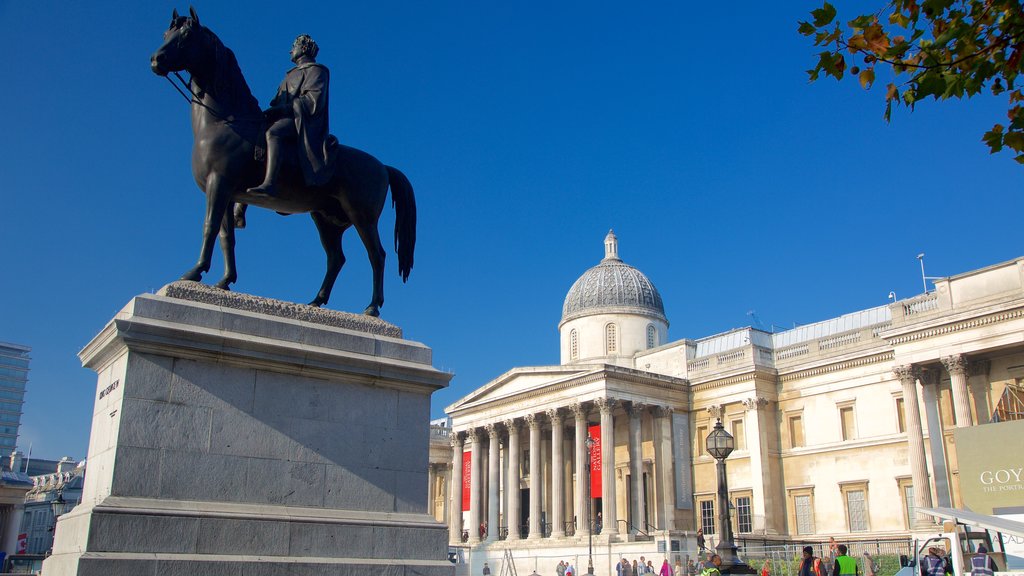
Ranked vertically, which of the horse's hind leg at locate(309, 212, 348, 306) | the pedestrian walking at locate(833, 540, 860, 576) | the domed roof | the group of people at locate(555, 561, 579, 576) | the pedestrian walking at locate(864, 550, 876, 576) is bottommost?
the group of people at locate(555, 561, 579, 576)

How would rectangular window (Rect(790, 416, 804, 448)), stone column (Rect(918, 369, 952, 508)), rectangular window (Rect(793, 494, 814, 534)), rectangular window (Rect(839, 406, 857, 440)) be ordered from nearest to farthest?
stone column (Rect(918, 369, 952, 508)) < rectangular window (Rect(839, 406, 857, 440)) < rectangular window (Rect(793, 494, 814, 534)) < rectangular window (Rect(790, 416, 804, 448))

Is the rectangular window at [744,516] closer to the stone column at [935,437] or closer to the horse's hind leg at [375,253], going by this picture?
the stone column at [935,437]

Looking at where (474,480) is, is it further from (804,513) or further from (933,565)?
(933,565)

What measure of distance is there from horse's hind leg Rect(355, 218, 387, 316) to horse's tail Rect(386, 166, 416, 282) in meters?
0.51

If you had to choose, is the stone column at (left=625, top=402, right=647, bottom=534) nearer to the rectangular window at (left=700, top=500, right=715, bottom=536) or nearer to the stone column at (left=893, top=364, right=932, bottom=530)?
the rectangular window at (left=700, top=500, right=715, bottom=536)

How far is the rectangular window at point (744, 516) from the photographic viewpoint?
48.5m

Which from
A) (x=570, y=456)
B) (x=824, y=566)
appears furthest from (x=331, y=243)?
(x=570, y=456)

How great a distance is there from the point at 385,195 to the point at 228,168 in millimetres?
2109

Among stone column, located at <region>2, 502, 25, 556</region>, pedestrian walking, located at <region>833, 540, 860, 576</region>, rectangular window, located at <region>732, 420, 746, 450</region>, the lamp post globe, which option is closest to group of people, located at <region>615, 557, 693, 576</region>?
rectangular window, located at <region>732, 420, 746, 450</region>

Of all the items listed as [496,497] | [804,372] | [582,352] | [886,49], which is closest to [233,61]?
[886,49]

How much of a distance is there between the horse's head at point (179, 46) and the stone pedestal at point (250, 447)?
7.83ft

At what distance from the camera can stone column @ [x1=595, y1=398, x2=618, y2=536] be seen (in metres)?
48.2

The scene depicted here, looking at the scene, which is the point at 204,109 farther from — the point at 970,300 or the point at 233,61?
the point at 970,300

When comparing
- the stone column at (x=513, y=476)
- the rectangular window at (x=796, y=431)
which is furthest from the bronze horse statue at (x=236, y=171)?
the stone column at (x=513, y=476)
